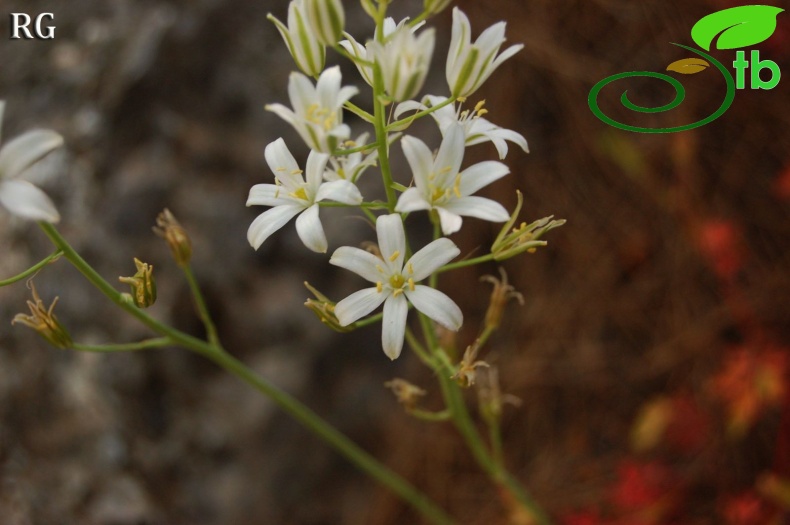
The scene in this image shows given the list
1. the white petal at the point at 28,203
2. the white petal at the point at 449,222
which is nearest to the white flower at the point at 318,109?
the white petal at the point at 449,222

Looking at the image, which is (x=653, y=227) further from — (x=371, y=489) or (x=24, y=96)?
(x=24, y=96)

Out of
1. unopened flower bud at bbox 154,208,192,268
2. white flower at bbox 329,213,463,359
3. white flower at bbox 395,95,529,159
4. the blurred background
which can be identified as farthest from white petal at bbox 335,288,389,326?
the blurred background

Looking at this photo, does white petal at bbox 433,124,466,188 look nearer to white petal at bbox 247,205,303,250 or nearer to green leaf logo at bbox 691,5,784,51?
white petal at bbox 247,205,303,250

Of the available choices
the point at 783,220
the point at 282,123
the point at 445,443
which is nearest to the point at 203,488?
the point at 445,443

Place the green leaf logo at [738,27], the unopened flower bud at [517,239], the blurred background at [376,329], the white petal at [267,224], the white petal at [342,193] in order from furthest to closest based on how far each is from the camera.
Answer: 1. the green leaf logo at [738,27]
2. the blurred background at [376,329]
3. the unopened flower bud at [517,239]
4. the white petal at [267,224]
5. the white petal at [342,193]

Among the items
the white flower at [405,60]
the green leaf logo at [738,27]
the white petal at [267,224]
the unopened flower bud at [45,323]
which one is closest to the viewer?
the white flower at [405,60]

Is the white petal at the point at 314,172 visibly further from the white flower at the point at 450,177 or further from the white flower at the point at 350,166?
the white flower at the point at 450,177

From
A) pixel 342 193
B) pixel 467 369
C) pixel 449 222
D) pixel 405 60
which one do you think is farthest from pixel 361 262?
pixel 405 60
